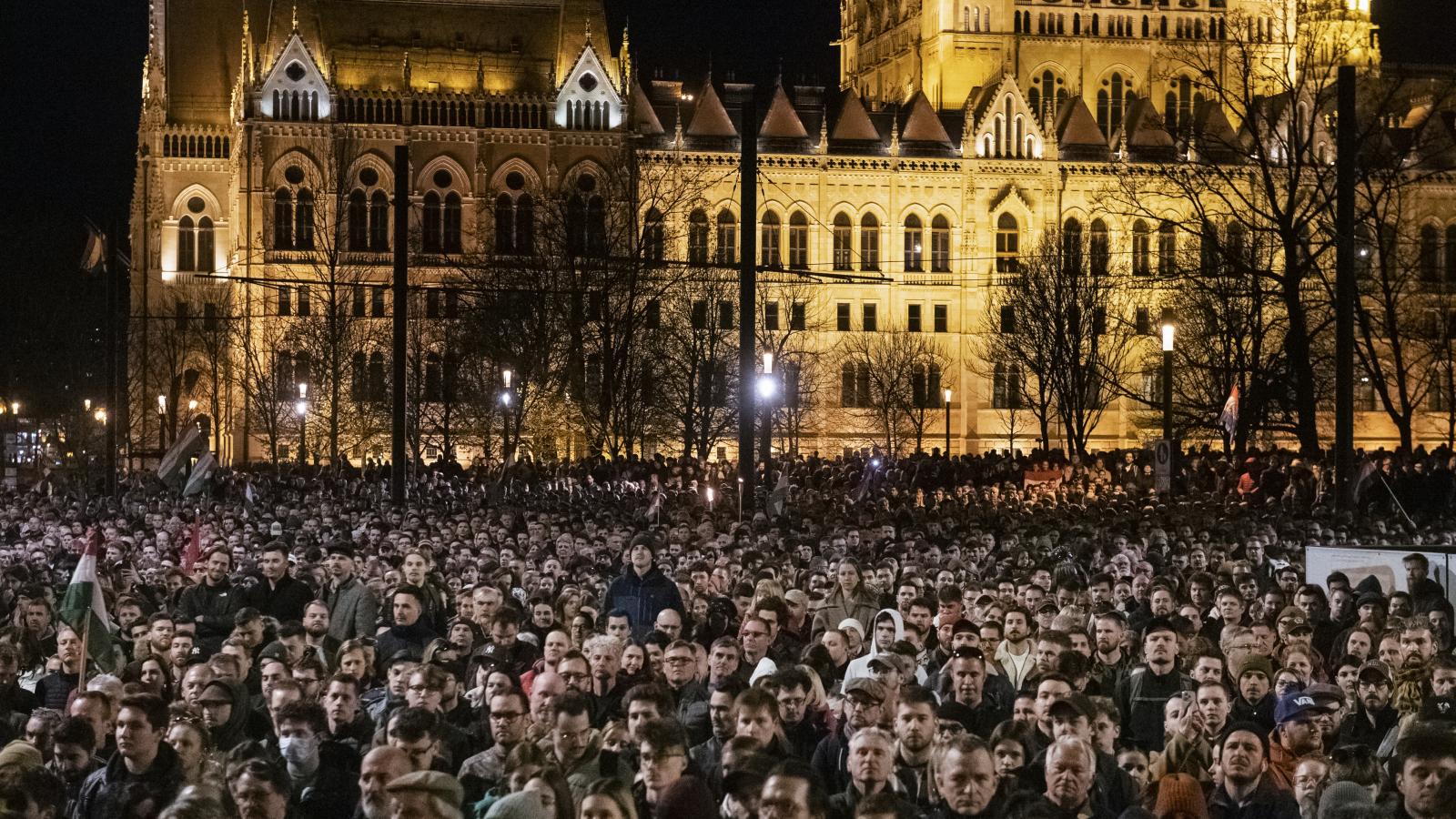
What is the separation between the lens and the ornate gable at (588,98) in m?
79.3

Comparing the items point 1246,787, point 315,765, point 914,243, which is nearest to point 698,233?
point 914,243

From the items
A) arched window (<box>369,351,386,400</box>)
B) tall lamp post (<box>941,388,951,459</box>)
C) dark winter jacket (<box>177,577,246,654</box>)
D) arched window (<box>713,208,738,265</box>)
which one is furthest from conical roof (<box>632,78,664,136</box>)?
dark winter jacket (<box>177,577,246,654</box>)

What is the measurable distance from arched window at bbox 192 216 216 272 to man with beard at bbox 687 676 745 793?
71250mm

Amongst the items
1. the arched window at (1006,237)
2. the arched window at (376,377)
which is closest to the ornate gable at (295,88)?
the arched window at (376,377)

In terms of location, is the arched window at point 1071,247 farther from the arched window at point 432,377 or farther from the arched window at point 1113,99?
the arched window at point 432,377

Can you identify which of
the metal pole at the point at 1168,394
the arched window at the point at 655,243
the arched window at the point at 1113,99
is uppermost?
the arched window at the point at 1113,99

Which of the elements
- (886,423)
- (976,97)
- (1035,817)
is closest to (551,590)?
(1035,817)

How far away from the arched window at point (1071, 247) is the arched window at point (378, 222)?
81.4 feet

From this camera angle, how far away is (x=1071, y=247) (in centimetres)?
7850

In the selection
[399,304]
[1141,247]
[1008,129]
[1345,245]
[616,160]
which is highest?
[1008,129]

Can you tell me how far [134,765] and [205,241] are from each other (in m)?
72.2

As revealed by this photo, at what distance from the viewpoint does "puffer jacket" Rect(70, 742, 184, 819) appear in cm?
882

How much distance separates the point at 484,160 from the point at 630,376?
26356 millimetres

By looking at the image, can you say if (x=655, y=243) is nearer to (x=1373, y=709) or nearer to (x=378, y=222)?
(x=378, y=222)
